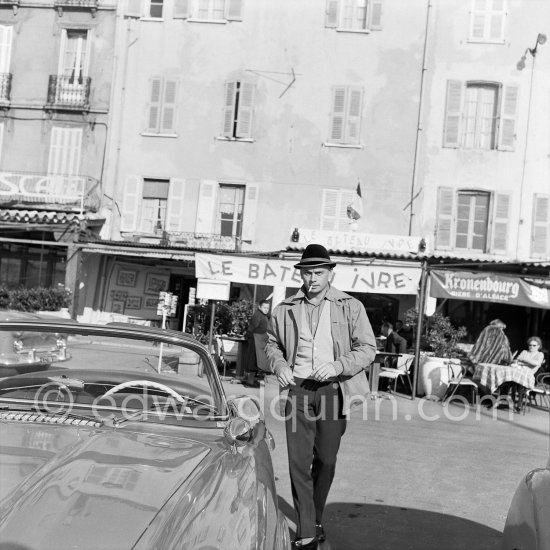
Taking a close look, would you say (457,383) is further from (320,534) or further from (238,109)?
(238,109)

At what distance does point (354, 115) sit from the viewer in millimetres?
20172

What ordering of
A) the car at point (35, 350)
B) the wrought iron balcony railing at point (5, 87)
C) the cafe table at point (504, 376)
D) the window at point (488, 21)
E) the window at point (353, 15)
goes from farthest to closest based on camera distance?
the wrought iron balcony railing at point (5, 87), the window at point (353, 15), the window at point (488, 21), the cafe table at point (504, 376), the car at point (35, 350)

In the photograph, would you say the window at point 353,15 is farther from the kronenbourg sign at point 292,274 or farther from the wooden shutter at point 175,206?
the kronenbourg sign at point 292,274

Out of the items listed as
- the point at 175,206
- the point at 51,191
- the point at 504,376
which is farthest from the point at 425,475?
the point at 51,191

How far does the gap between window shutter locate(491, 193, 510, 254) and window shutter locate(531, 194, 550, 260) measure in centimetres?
81

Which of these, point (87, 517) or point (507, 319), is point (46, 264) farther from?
point (87, 517)

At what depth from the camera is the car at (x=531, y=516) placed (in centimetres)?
249

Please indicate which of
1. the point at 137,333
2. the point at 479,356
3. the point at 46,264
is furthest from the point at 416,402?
the point at 46,264

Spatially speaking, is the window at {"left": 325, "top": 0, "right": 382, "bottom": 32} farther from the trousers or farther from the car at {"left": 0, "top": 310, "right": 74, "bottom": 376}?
the car at {"left": 0, "top": 310, "right": 74, "bottom": 376}

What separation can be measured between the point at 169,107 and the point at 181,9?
3.20 meters

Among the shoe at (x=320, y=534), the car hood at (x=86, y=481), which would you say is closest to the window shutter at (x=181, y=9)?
the shoe at (x=320, y=534)

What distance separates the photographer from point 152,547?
1780mm

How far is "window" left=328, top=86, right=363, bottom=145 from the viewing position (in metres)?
20.2

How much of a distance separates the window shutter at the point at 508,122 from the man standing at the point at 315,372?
17.1m
